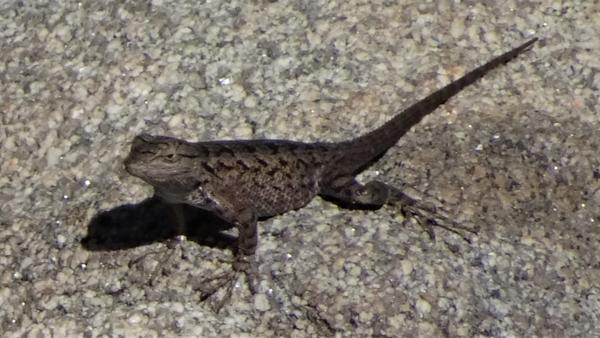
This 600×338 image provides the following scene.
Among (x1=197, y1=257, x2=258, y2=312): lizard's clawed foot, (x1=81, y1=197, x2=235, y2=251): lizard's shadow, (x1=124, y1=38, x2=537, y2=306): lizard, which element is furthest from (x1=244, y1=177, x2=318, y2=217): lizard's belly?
(x1=197, y1=257, x2=258, y2=312): lizard's clawed foot

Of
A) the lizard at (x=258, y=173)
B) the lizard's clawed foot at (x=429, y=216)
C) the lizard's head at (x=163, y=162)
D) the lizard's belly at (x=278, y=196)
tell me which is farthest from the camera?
the lizard's belly at (x=278, y=196)

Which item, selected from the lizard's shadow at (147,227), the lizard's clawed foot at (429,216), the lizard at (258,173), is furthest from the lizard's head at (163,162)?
the lizard's clawed foot at (429,216)

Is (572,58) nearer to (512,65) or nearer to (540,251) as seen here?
(512,65)

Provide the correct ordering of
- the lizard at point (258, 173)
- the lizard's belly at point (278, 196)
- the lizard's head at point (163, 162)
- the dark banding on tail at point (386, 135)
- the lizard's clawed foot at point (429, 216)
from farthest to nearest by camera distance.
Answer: the dark banding on tail at point (386, 135) → the lizard's belly at point (278, 196) → the lizard's clawed foot at point (429, 216) → the lizard at point (258, 173) → the lizard's head at point (163, 162)

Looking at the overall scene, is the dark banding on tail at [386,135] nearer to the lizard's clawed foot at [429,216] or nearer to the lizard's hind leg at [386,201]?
the lizard's hind leg at [386,201]

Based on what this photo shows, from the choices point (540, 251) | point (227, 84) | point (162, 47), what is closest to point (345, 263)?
point (540, 251)

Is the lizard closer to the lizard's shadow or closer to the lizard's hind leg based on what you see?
the lizard's hind leg

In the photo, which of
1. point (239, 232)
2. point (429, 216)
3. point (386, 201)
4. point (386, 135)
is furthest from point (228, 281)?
point (386, 135)
